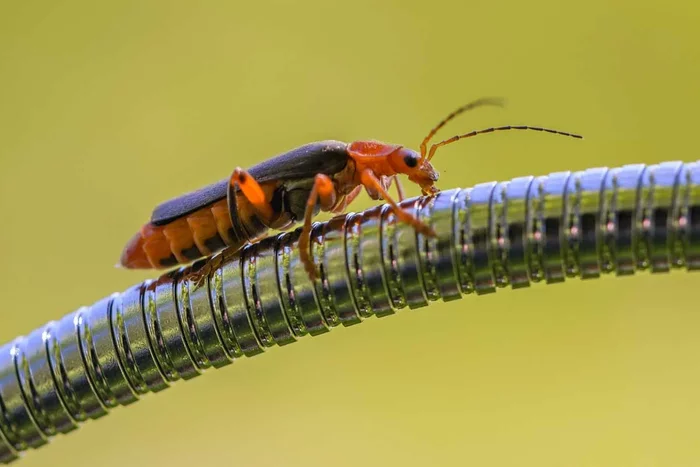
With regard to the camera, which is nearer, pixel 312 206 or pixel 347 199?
pixel 312 206

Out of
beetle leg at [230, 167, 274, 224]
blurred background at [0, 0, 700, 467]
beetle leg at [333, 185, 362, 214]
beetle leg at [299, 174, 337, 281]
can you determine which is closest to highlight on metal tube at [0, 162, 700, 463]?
beetle leg at [299, 174, 337, 281]

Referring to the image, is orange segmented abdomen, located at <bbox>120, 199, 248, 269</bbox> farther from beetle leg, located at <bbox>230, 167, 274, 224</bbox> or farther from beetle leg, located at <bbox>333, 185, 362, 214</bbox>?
beetle leg, located at <bbox>333, 185, 362, 214</bbox>

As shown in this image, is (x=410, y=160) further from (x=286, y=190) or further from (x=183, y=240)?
(x=183, y=240)

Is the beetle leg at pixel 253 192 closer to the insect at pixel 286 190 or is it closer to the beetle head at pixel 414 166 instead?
the insect at pixel 286 190

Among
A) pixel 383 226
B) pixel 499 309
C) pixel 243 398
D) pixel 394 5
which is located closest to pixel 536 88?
pixel 394 5

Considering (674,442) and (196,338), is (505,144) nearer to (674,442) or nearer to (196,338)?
(674,442)

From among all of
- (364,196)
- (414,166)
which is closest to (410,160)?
(414,166)

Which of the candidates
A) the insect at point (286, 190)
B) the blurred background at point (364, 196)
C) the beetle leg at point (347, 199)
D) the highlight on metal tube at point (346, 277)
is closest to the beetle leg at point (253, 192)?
the insect at point (286, 190)
